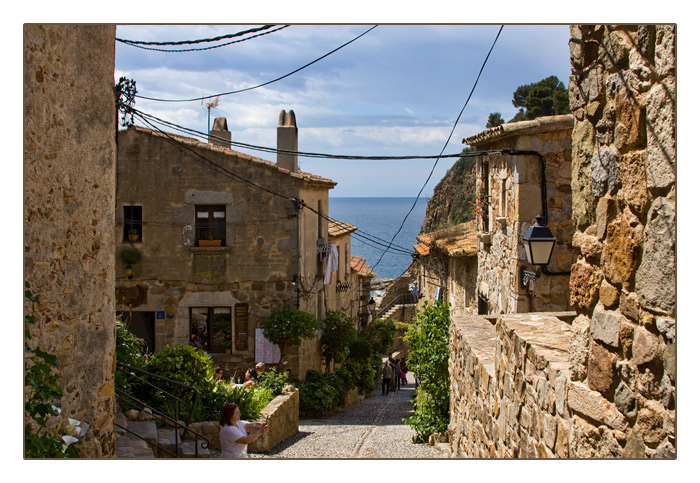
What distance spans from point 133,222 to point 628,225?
14646 mm

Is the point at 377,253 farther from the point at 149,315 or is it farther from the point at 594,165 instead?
the point at 594,165

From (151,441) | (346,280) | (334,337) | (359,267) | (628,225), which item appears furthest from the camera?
(359,267)

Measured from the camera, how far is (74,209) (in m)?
5.28

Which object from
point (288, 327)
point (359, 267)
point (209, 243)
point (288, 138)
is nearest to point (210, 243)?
point (209, 243)

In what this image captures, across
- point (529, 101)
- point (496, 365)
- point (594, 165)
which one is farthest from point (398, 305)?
point (594, 165)

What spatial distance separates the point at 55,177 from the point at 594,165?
12.4 feet

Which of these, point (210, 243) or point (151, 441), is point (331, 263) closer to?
point (210, 243)

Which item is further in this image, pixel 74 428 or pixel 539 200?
pixel 539 200

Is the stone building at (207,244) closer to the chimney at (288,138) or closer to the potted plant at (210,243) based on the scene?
the potted plant at (210,243)

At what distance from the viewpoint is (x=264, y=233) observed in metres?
15.9

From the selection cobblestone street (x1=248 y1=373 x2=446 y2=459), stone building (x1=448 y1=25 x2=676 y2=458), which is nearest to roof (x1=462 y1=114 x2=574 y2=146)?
cobblestone street (x1=248 y1=373 x2=446 y2=459)

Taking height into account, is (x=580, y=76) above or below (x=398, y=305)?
above

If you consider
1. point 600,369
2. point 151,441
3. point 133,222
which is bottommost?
point 151,441

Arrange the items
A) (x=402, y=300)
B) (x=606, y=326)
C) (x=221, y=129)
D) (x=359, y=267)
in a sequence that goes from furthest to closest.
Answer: (x=402, y=300) → (x=359, y=267) → (x=221, y=129) → (x=606, y=326)
